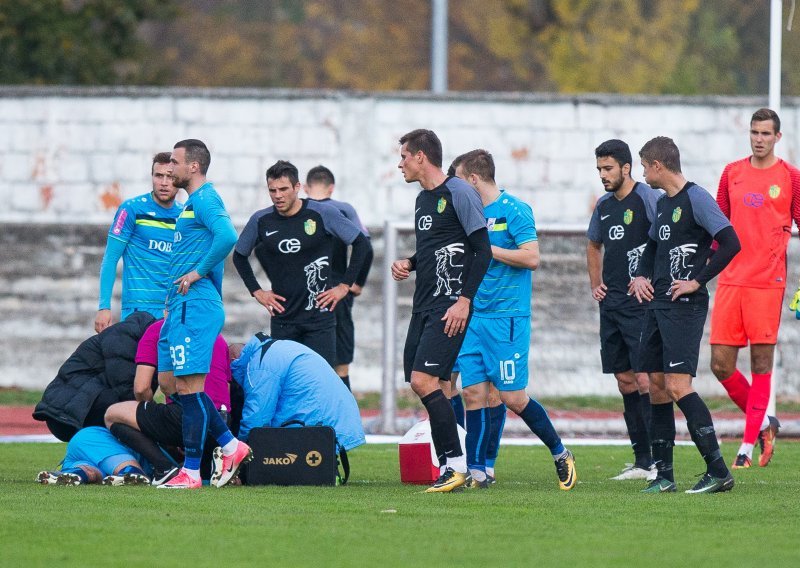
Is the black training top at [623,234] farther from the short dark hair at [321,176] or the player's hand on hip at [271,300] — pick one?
the short dark hair at [321,176]

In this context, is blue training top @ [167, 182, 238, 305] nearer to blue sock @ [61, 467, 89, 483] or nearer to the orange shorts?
blue sock @ [61, 467, 89, 483]

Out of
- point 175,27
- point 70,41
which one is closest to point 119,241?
point 70,41

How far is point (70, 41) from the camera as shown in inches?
1065

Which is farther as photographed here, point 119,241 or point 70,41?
point 70,41

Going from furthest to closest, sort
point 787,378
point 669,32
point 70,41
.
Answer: point 669,32
point 70,41
point 787,378

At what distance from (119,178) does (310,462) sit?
8.76 meters

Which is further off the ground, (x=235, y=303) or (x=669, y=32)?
(x=669, y=32)

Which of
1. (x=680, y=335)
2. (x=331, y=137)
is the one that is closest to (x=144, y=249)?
(x=680, y=335)

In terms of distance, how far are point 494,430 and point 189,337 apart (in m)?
2.23

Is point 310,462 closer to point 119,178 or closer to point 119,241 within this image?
point 119,241

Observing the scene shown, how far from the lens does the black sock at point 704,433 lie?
368 inches

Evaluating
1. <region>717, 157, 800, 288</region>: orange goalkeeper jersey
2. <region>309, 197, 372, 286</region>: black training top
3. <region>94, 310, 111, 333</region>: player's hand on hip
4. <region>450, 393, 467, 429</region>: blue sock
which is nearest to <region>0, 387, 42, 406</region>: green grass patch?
<region>309, 197, 372, 286</region>: black training top

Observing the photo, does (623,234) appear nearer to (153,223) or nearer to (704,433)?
(704,433)

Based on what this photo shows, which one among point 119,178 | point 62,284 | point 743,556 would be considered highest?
point 119,178
